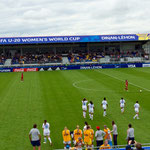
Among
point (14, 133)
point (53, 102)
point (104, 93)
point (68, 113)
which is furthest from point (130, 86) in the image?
point (14, 133)

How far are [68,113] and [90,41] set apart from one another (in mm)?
45212

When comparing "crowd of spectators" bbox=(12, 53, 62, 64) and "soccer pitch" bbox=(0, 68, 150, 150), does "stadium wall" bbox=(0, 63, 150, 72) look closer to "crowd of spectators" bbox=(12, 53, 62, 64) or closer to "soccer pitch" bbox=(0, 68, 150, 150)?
"crowd of spectators" bbox=(12, 53, 62, 64)

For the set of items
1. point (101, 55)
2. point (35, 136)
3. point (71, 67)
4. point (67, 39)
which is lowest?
point (35, 136)

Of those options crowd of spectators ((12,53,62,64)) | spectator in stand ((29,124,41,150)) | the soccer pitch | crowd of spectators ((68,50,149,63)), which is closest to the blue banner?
crowd of spectators ((12,53,62,64))

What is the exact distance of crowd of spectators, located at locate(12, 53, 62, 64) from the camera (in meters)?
63.1

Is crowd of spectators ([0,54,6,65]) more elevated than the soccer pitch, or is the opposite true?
crowd of spectators ([0,54,6,65])

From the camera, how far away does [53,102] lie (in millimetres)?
24438

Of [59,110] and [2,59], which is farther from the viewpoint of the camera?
[2,59]

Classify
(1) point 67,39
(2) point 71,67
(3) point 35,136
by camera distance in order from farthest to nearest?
(1) point 67,39 < (2) point 71,67 < (3) point 35,136

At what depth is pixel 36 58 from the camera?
67.1 meters

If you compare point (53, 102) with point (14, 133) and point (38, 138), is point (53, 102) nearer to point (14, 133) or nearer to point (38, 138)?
point (14, 133)

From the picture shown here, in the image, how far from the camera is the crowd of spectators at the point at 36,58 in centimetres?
6310

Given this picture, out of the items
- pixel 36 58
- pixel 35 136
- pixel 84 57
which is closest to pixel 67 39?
pixel 84 57

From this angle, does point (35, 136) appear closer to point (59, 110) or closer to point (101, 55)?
point (59, 110)
